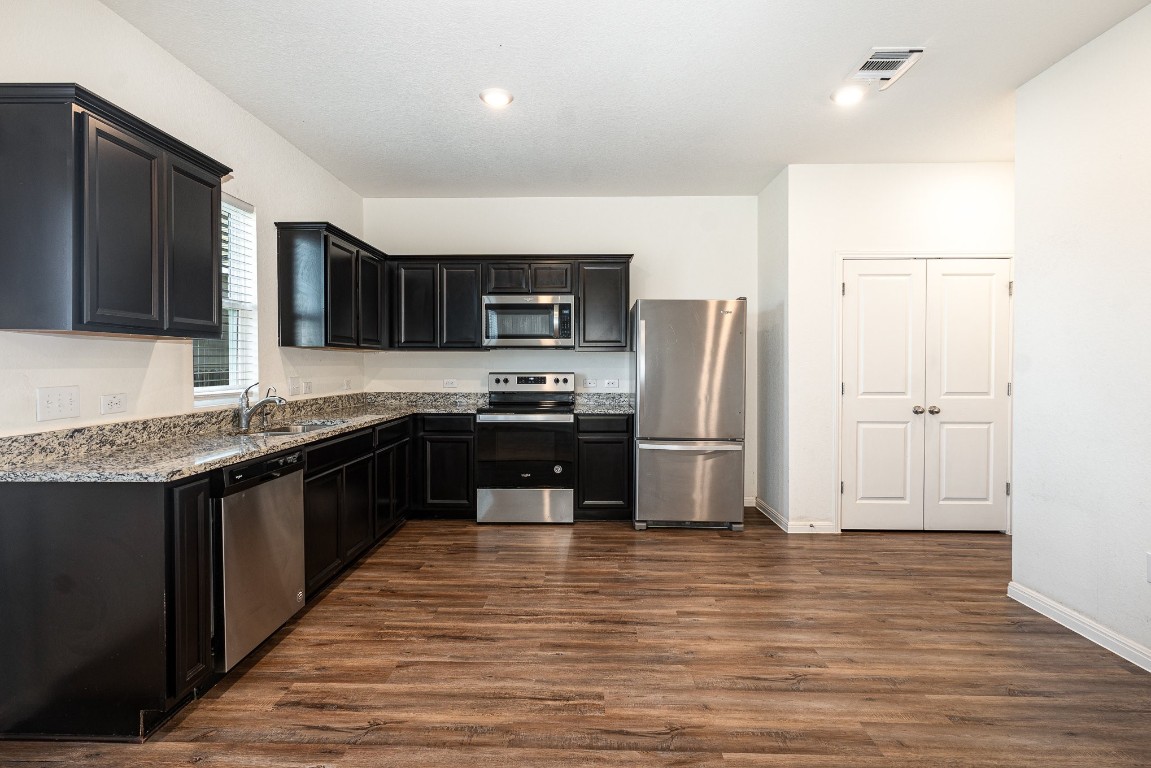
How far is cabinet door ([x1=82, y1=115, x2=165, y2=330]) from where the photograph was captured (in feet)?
6.32

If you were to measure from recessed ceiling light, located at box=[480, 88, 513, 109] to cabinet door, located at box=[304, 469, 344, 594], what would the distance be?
2.27 meters

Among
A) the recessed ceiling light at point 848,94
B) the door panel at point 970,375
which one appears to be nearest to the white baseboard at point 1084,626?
the door panel at point 970,375

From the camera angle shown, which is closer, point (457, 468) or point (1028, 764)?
point (1028, 764)

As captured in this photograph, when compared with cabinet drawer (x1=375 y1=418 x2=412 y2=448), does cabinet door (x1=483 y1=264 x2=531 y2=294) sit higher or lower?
higher

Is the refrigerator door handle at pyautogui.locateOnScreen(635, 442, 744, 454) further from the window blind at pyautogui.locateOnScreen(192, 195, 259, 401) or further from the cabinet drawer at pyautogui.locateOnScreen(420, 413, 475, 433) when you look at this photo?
the window blind at pyautogui.locateOnScreen(192, 195, 259, 401)

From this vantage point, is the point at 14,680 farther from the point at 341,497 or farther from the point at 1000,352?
the point at 1000,352

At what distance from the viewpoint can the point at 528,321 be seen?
487 cm

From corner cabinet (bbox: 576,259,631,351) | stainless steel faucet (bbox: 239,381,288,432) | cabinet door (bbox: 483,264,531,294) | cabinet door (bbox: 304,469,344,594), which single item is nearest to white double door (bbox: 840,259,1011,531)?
corner cabinet (bbox: 576,259,631,351)

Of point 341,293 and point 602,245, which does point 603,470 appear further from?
point 341,293

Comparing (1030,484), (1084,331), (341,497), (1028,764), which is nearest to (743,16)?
(1084,331)

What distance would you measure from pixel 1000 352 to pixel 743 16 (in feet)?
11.1

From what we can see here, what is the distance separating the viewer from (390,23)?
2.54 meters

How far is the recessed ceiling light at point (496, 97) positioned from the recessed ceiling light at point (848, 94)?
183cm

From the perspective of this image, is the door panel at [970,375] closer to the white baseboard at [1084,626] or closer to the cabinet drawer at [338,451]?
the white baseboard at [1084,626]
